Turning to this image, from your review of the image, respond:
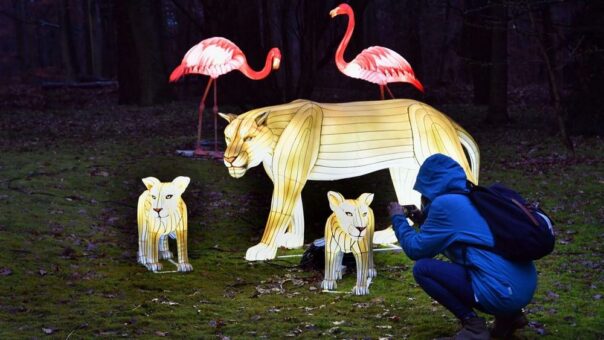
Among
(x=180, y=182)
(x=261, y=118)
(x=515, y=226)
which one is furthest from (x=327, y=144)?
(x=515, y=226)

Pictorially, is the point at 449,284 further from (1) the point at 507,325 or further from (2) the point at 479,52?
(2) the point at 479,52

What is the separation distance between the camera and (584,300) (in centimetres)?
721

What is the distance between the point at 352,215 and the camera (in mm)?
7488

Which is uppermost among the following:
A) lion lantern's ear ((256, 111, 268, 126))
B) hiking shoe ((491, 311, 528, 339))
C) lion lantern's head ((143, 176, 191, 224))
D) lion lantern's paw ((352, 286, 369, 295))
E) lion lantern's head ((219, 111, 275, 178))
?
lion lantern's ear ((256, 111, 268, 126))

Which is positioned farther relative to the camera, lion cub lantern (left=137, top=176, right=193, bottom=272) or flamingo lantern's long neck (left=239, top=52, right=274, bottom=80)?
flamingo lantern's long neck (left=239, top=52, right=274, bottom=80)

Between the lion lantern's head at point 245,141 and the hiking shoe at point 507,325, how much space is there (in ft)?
11.2

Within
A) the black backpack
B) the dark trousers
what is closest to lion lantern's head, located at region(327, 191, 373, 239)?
the dark trousers

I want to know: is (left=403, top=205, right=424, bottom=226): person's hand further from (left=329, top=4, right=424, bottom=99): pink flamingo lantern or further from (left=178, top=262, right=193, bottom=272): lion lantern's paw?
(left=329, top=4, right=424, bottom=99): pink flamingo lantern

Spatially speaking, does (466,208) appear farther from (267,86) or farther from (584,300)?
(267,86)

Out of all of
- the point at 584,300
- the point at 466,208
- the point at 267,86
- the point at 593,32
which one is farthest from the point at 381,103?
the point at 593,32

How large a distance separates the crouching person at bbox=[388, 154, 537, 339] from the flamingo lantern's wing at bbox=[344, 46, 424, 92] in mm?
4607

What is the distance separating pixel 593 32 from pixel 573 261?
8575 millimetres

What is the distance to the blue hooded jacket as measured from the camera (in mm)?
5578

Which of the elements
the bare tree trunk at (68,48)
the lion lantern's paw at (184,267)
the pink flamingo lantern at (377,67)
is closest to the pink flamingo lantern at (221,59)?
the pink flamingo lantern at (377,67)
